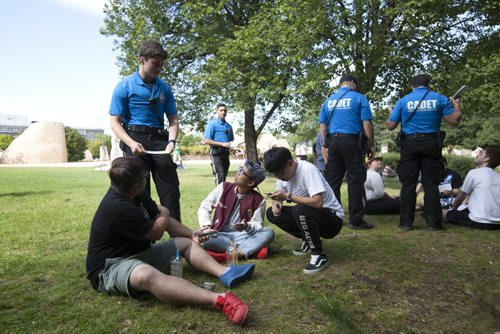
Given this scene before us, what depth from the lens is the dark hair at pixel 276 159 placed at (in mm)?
3510

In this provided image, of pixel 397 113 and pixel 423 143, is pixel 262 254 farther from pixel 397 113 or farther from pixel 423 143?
pixel 397 113

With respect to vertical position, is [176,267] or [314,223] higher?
[314,223]

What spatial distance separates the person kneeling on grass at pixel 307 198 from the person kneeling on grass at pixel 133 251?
0.75m

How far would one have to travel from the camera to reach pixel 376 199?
6809 mm

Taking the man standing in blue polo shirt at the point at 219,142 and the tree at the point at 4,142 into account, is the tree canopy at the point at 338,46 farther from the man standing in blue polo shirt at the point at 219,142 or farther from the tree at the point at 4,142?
the tree at the point at 4,142

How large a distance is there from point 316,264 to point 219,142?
189 inches

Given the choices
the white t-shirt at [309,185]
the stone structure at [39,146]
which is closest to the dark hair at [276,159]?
the white t-shirt at [309,185]

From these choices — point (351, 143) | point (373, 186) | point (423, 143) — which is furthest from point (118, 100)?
point (373, 186)

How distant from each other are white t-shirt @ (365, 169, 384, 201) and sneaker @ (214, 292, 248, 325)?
4.66 m

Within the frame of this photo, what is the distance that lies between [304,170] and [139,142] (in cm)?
165

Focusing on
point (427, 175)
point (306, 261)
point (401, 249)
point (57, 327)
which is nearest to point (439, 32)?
point (427, 175)

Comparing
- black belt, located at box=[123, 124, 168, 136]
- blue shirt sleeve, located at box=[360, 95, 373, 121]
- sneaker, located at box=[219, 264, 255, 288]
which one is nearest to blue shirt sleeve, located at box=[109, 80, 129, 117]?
Result: black belt, located at box=[123, 124, 168, 136]

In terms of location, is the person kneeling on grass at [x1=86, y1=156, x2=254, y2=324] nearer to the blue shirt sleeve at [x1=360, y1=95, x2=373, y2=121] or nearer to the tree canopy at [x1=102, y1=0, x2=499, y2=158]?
the blue shirt sleeve at [x1=360, y1=95, x2=373, y2=121]

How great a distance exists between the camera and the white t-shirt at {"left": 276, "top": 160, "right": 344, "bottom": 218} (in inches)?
142
